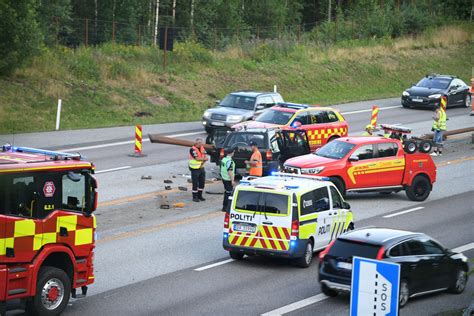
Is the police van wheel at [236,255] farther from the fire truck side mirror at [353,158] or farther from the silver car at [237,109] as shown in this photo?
the silver car at [237,109]

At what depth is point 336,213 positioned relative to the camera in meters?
20.8

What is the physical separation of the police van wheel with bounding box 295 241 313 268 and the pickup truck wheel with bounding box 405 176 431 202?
26.5 feet

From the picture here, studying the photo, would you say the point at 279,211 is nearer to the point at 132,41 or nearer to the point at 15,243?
the point at 15,243

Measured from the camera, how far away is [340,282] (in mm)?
17328

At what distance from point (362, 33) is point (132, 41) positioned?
17.2 m

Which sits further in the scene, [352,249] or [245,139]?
[245,139]

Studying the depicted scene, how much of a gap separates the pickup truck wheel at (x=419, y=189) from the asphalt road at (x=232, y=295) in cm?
590

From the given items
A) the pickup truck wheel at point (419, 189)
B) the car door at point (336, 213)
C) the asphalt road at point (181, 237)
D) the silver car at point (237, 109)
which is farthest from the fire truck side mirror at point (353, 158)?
the silver car at point (237, 109)

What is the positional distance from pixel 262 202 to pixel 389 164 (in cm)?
838

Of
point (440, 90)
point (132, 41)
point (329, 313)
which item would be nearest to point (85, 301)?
point (329, 313)

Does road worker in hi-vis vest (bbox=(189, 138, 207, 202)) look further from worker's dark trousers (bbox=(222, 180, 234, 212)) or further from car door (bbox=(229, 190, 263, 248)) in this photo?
car door (bbox=(229, 190, 263, 248))

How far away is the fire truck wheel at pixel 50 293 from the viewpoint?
15383 millimetres

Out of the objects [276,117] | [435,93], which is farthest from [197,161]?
[435,93]

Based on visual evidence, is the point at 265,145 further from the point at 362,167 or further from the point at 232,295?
the point at 232,295
